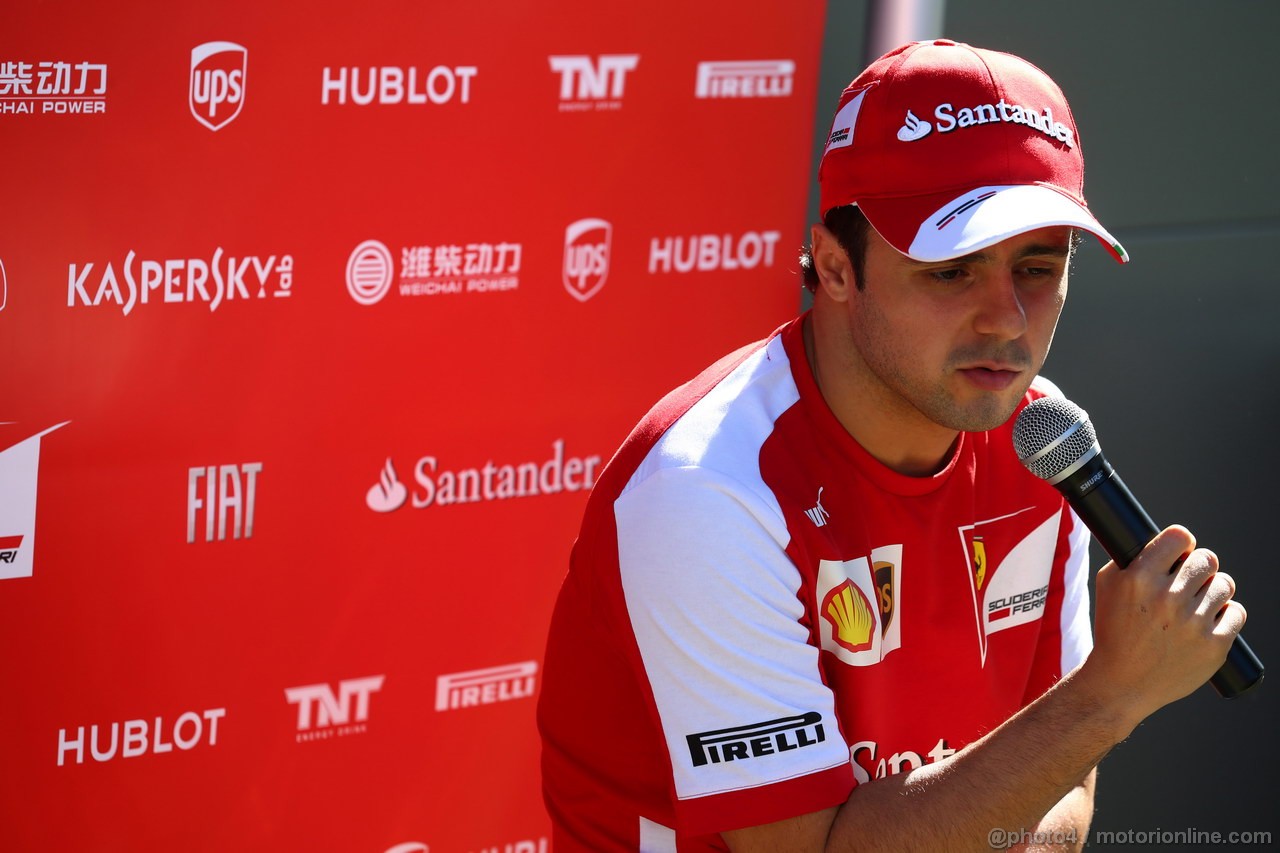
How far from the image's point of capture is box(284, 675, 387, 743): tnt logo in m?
2.75

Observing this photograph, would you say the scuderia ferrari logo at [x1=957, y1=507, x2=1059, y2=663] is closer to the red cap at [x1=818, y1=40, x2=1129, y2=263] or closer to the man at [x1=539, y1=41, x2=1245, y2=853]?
the man at [x1=539, y1=41, x2=1245, y2=853]

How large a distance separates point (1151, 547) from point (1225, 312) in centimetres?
218

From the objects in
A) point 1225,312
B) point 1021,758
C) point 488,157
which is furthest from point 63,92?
point 1225,312

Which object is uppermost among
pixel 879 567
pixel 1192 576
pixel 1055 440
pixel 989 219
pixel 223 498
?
pixel 989 219

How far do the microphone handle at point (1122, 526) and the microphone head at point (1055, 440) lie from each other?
0.02m

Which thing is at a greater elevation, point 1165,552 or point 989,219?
point 989,219

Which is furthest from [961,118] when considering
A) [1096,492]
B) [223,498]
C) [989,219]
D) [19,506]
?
[19,506]

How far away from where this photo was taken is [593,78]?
9.13 feet

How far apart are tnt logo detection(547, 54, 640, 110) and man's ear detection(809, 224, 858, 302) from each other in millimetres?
929

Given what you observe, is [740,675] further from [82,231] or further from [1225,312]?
[1225,312]

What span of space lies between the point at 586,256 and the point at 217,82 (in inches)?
30.5

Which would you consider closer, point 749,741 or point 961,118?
point 749,741

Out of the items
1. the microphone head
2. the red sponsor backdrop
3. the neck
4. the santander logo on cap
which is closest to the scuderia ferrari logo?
the neck

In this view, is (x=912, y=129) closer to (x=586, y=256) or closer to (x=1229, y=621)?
(x=1229, y=621)
